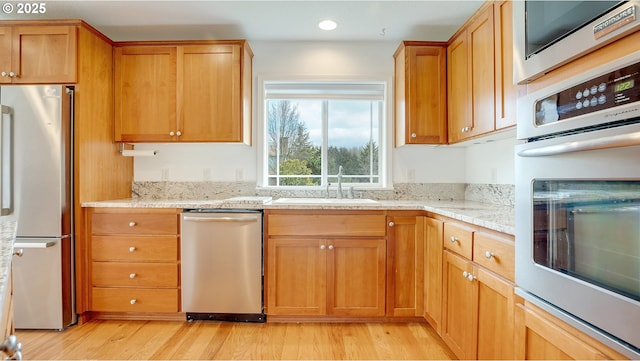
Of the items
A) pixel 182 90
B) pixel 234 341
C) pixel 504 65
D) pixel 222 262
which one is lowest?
pixel 234 341

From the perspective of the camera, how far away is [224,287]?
232cm

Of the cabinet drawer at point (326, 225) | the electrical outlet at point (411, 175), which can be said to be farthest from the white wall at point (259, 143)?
the cabinet drawer at point (326, 225)

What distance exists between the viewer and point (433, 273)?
2.15 meters

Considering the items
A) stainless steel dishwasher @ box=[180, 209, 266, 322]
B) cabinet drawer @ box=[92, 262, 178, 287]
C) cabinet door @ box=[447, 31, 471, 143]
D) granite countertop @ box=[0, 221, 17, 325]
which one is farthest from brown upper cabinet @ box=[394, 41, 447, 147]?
granite countertop @ box=[0, 221, 17, 325]

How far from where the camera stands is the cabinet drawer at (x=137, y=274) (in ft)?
7.72

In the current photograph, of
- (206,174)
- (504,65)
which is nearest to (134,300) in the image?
(206,174)

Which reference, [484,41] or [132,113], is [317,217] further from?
[132,113]

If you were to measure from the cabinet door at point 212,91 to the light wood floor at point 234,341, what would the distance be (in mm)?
1459

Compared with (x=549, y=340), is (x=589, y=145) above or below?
above

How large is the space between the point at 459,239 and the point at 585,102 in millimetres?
1056

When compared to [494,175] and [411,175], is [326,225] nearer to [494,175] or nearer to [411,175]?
[411,175]

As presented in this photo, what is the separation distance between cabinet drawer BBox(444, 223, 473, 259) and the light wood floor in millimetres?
672

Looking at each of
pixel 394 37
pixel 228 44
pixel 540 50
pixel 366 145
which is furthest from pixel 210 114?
pixel 540 50

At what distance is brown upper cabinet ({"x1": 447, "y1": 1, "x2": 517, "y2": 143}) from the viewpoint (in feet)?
5.86
